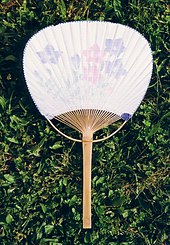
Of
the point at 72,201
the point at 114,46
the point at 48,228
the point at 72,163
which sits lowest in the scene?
the point at 48,228

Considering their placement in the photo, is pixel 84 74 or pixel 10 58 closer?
pixel 84 74

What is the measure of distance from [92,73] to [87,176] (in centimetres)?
43

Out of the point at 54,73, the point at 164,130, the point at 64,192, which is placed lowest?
the point at 64,192

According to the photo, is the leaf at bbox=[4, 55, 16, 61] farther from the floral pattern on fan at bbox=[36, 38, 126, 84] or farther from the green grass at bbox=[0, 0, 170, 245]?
the floral pattern on fan at bbox=[36, 38, 126, 84]

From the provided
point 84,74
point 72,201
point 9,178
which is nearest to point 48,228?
point 72,201

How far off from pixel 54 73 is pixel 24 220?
63 cm

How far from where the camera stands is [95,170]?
3359 millimetres

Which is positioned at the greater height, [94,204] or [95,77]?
[95,77]

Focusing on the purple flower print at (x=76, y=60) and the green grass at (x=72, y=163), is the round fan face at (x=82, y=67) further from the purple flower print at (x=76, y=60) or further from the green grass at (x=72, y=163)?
the green grass at (x=72, y=163)

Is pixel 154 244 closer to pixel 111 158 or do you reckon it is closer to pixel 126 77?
pixel 111 158

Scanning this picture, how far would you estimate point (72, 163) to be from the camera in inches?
133

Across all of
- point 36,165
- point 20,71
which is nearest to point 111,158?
point 36,165

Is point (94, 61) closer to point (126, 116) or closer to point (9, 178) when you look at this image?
point (126, 116)

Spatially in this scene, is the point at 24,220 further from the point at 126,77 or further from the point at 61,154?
the point at 126,77
